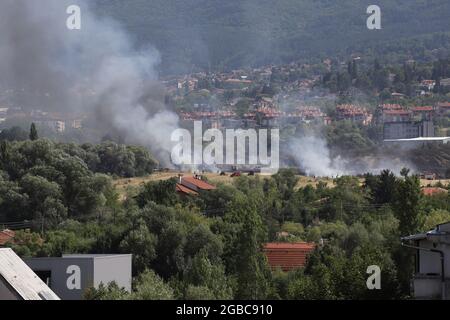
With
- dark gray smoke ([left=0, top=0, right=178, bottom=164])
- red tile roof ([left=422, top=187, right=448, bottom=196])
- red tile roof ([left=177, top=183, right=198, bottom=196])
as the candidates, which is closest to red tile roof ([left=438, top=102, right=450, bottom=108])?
dark gray smoke ([left=0, top=0, right=178, bottom=164])

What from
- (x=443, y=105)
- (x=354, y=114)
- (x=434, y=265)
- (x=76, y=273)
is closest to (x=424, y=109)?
(x=443, y=105)

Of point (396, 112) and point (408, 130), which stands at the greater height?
point (396, 112)

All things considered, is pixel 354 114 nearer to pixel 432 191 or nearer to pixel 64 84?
pixel 64 84

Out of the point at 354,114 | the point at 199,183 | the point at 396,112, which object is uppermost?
the point at 396,112

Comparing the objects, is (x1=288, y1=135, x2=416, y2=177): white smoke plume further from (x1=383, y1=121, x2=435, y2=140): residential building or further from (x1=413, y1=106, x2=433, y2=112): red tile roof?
(x1=413, y1=106, x2=433, y2=112): red tile roof

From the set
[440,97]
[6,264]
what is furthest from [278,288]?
[440,97]

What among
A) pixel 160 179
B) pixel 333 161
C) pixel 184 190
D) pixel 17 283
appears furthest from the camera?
pixel 333 161
